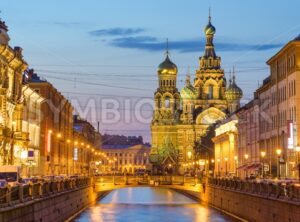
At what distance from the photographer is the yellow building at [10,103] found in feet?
251

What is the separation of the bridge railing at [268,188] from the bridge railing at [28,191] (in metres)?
15.8

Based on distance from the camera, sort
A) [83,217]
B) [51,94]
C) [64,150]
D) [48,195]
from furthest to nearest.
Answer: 1. [64,150]
2. [51,94]
3. [83,217]
4. [48,195]

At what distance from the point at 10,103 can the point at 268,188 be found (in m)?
35.9

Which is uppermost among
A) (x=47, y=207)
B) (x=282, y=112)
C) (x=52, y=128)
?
(x=52, y=128)

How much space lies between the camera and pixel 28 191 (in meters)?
46.8

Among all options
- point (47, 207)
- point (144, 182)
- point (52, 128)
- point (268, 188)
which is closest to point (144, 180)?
point (144, 182)

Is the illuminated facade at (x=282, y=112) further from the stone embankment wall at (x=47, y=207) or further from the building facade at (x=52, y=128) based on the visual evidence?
the building facade at (x=52, y=128)

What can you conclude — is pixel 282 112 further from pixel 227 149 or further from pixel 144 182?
pixel 227 149

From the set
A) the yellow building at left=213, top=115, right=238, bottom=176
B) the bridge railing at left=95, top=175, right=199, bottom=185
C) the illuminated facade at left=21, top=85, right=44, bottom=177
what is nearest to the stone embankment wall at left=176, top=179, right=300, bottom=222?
the illuminated facade at left=21, top=85, right=44, bottom=177

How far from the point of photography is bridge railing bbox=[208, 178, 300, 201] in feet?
150

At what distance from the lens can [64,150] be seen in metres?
146

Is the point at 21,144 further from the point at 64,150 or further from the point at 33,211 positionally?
the point at 64,150

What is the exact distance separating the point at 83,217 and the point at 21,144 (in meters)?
15.7

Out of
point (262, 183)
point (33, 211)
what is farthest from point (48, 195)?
point (262, 183)
